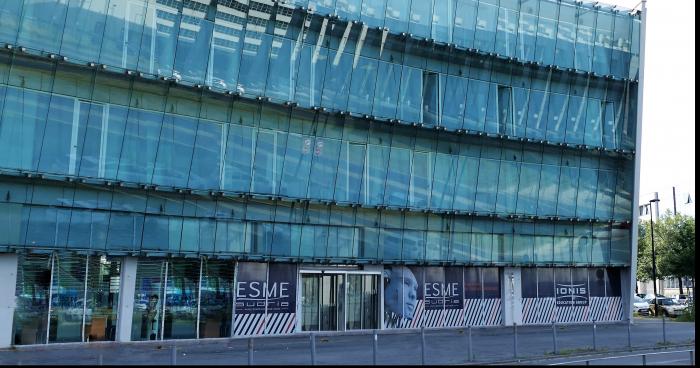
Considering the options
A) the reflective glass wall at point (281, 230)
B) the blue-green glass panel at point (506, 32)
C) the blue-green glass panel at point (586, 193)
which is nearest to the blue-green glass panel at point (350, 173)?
the reflective glass wall at point (281, 230)

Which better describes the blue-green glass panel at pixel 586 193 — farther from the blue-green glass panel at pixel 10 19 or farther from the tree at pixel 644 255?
the tree at pixel 644 255

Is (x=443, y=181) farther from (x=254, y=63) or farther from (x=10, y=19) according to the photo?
(x=10, y=19)

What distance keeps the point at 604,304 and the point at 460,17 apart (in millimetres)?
18399

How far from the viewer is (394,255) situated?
119ft

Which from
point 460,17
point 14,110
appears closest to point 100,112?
point 14,110

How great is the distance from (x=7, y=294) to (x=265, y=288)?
10495mm

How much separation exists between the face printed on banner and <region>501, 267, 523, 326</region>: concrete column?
228 inches

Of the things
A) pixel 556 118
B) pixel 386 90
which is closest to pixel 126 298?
pixel 386 90

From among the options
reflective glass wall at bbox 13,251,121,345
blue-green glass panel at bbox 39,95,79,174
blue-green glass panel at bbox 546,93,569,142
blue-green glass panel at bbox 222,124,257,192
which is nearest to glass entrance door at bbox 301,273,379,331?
blue-green glass panel at bbox 222,124,257,192

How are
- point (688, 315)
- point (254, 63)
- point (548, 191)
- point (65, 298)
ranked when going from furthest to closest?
point (688, 315)
point (548, 191)
point (254, 63)
point (65, 298)

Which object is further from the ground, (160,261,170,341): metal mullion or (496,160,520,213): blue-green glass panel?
(496,160,520,213): blue-green glass panel

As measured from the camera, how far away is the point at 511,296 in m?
40.2

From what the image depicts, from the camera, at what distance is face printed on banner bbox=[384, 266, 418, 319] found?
3644 centimetres

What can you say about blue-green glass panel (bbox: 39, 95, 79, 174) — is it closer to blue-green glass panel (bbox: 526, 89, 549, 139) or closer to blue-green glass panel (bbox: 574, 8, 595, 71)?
blue-green glass panel (bbox: 526, 89, 549, 139)
